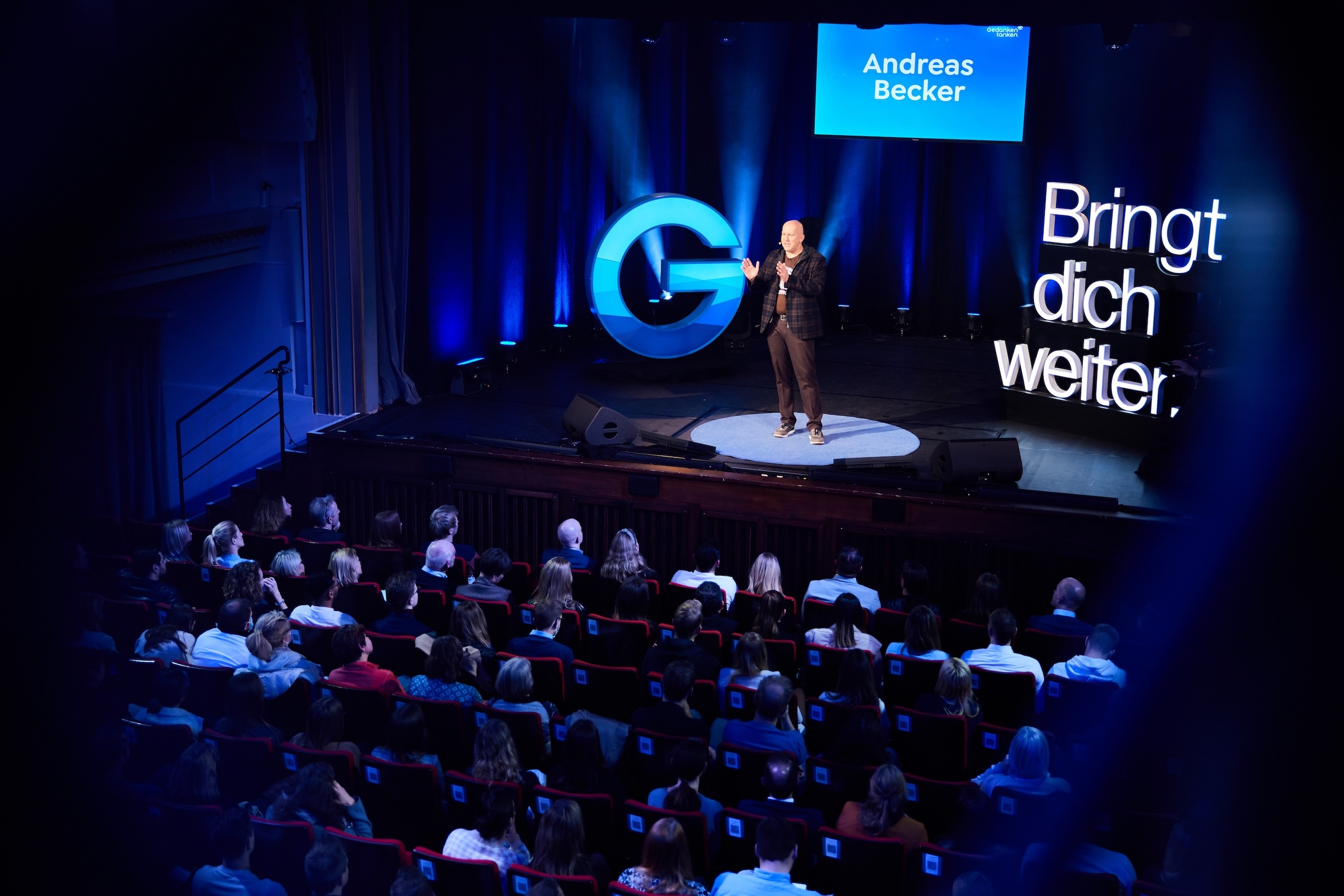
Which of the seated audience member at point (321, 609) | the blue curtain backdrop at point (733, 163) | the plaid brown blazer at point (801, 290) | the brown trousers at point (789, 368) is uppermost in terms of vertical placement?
the blue curtain backdrop at point (733, 163)

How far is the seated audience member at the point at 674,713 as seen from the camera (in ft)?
16.8

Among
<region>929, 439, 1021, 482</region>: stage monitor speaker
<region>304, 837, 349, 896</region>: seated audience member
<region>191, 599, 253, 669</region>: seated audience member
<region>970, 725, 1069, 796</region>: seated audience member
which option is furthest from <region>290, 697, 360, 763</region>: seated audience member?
<region>929, 439, 1021, 482</region>: stage monitor speaker

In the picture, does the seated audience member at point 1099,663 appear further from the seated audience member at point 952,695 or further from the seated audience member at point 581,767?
the seated audience member at point 581,767

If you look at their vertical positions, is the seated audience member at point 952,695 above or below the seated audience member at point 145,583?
below

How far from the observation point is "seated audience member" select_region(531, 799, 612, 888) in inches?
161

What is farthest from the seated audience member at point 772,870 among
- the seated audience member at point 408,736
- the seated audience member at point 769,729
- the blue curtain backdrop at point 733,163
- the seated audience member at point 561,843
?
the blue curtain backdrop at point 733,163

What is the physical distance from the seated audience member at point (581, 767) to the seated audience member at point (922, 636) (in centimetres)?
179

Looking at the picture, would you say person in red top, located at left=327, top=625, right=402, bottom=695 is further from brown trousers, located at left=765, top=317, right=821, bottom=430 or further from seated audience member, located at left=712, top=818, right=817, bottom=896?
brown trousers, located at left=765, top=317, right=821, bottom=430

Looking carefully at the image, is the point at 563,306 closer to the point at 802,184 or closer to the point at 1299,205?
the point at 802,184

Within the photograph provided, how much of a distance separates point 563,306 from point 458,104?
277 centimetres

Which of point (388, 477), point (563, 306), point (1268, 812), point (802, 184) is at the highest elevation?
point (802, 184)

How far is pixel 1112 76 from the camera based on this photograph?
12.9 m

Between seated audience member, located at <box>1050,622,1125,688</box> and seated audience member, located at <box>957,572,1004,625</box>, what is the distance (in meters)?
0.88

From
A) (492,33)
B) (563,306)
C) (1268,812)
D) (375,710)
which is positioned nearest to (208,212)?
(492,33)
